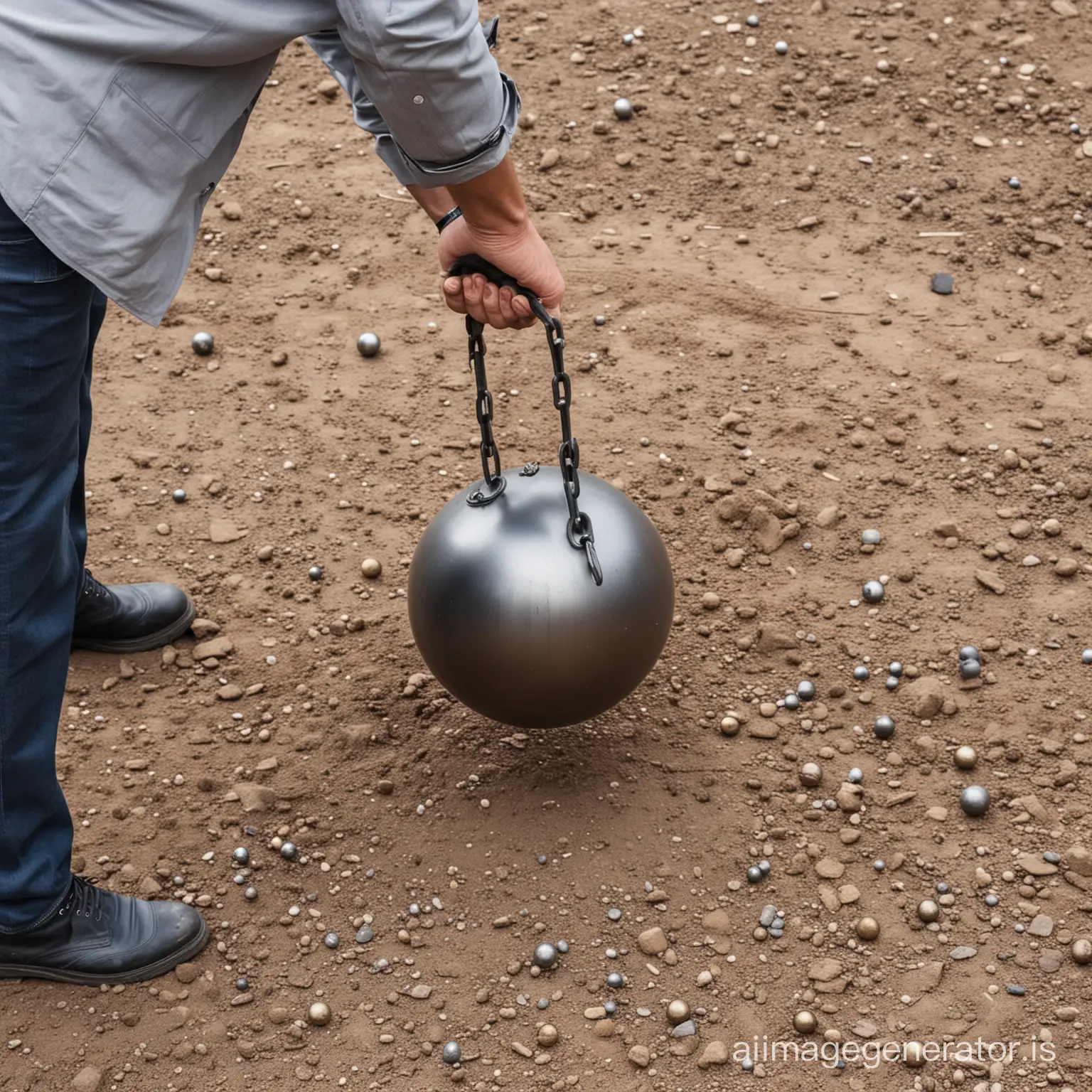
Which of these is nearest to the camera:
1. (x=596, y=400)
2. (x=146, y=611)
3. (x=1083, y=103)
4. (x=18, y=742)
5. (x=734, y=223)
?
(x=18, y=742)

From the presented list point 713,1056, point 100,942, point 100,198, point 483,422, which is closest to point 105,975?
point 100,942

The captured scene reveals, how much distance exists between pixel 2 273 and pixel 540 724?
1519 millimetres

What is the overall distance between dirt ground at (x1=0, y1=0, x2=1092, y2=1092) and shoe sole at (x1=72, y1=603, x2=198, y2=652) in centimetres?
5

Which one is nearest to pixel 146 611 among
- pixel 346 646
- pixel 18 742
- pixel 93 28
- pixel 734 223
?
pixel 346 646

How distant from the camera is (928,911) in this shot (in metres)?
3.14

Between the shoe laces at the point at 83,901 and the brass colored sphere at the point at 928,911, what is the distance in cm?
194

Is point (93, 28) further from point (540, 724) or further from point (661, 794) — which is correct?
point (661, 794)

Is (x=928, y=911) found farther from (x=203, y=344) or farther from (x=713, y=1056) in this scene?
(x=203, y=344)

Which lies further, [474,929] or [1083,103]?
[1083,103]

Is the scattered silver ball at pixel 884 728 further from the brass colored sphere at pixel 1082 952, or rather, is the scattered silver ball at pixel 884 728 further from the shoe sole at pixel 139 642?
the shoe sole at pixel 139 642

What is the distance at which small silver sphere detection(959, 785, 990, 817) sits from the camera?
3346 millimetres

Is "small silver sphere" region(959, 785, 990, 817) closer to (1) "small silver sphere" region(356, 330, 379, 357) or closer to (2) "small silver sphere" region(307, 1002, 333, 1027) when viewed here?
(2) "small silver sphere" region(307, 1002, 333, 1027)

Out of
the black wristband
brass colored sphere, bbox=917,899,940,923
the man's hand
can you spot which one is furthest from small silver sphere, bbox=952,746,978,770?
the black wristband

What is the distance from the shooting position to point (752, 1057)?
2.91 meters
